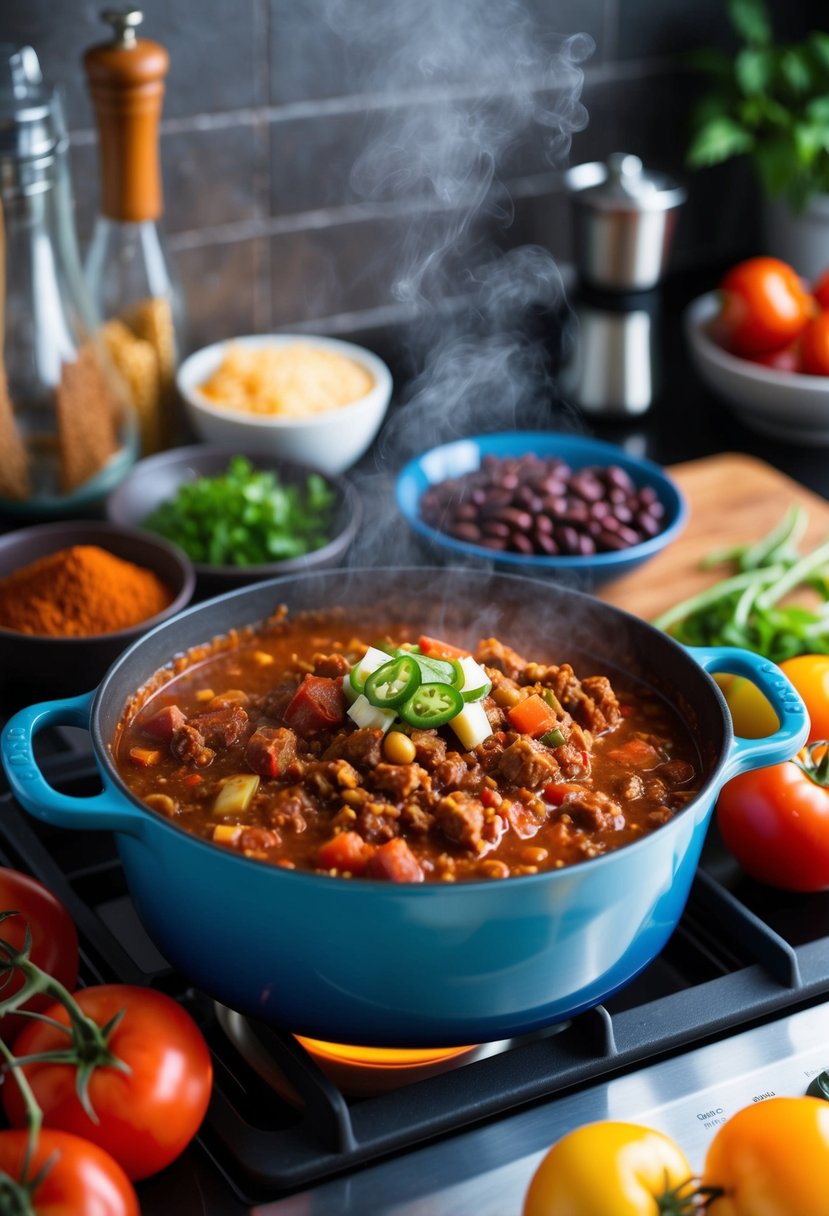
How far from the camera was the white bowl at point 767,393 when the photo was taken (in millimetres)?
2553

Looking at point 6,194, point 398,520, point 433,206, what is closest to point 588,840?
point 398,520

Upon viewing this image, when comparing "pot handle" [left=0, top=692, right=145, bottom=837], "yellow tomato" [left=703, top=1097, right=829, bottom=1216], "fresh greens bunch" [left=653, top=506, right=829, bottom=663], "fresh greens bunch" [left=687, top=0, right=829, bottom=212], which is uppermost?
"fresh greens bunch" [left=687, top=0, right=829, bottom=212]

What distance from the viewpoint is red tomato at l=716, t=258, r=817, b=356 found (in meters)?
2.67

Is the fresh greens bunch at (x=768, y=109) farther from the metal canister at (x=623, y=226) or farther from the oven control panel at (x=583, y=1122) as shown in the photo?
the oven control panel at (x=583, y=1122)

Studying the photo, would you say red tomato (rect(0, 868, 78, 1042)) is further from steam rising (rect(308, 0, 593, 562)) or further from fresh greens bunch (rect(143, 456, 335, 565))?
steam rising (rect(308, 0, 593, 562))

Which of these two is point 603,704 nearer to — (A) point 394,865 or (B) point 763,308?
(A) point 394,865

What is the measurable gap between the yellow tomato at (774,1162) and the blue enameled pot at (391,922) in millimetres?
177

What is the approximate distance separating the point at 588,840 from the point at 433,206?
5.78ft

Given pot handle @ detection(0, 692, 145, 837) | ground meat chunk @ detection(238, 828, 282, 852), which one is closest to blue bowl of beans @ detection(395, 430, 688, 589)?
ground meat chunk @ detection(238, 828, 282, 852)

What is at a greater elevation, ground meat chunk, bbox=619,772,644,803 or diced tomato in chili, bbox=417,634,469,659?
diced tomato in chili, bbox=417,634,469,659

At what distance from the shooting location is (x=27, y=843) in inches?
60.2

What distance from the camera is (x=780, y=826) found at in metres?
1.50

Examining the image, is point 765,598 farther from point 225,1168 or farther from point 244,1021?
point 225,1168

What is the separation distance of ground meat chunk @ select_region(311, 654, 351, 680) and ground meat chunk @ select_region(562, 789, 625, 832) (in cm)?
28
